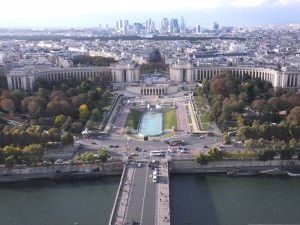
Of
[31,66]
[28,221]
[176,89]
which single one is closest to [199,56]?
[176,89]

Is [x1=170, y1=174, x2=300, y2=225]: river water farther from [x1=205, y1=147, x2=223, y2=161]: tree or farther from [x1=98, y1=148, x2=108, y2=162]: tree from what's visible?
[x1=98, y1=148, x2=108, y2=162]: tree

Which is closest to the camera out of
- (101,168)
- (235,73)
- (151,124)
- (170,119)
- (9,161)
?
(9,161)

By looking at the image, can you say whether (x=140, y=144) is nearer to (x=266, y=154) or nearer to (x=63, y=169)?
(x=63, y=169)

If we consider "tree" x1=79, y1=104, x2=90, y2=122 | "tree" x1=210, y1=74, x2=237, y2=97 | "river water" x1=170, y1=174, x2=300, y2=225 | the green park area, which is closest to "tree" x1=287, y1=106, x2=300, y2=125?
the green park area

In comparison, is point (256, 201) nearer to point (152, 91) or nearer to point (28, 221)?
point (28, 221)

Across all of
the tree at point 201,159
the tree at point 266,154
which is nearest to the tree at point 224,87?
the tree at point 266,154

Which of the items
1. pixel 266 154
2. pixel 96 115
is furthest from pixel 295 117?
pixel 96 115

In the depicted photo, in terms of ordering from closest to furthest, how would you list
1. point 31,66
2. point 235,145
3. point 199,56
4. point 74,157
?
point 74,157
point 235,145
point 31,66
point 199,56
